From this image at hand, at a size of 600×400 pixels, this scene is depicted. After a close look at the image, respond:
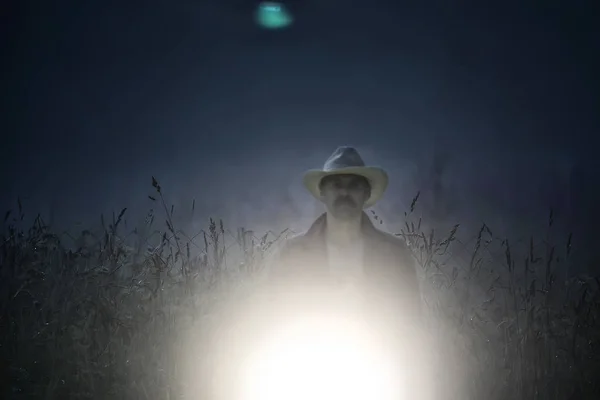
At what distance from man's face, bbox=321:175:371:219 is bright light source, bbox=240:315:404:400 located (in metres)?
0.51

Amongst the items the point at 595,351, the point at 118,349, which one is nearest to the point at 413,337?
the point at 595,351

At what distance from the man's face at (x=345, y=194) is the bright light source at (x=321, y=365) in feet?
1.66

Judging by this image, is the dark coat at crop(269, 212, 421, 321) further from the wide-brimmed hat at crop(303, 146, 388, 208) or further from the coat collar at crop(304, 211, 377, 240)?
the wide-brimmed hat at crop(303, 146, 388, 208)

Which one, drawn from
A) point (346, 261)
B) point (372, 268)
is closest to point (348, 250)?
point (346, 261)

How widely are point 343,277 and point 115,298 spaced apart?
1061 millimetres

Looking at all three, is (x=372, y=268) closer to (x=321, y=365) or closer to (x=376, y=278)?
(x=376, y=278)

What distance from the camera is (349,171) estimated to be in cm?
271

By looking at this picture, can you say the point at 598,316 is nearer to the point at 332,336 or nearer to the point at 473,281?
the point at 473,281

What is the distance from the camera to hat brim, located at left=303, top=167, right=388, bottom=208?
2.70 m

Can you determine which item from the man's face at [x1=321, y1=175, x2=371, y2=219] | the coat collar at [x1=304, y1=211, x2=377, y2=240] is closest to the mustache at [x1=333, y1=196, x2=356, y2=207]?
the man's face at [x1=321, y1=175, x2=371, y2=219]

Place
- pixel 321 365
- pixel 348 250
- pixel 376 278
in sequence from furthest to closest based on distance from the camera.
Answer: pixel 348 250, pixel 376 278, pixel 321 365

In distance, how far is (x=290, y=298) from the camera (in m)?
2.65

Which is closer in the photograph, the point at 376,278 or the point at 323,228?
the point at 376,278

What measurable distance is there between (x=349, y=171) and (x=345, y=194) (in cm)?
11
